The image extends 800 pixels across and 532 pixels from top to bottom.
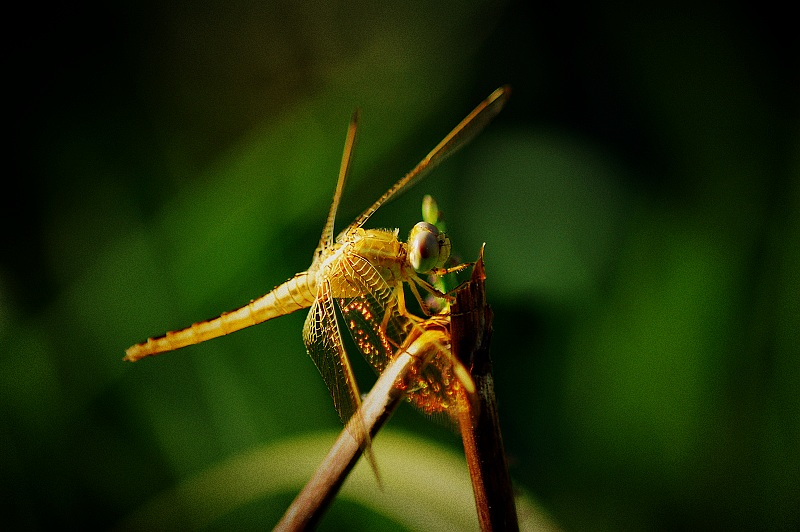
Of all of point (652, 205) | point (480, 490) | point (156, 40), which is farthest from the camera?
point (156, 40)

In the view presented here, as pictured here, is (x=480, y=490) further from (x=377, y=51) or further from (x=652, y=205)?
(x=377, y=51)

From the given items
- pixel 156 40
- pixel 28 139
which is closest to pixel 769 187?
pixel 156 40

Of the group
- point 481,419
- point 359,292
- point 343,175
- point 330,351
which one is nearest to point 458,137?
point 343,175

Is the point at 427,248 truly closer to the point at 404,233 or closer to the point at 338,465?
the point at 338,465

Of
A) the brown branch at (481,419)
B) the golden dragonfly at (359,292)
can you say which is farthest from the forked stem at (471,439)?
the golden dragonfly at (359,292)

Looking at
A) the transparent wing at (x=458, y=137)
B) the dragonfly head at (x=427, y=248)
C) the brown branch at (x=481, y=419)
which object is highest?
the transparent wing at (x=458, y=137)

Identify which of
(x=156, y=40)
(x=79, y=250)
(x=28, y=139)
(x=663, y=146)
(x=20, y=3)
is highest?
(x=20, y=3)

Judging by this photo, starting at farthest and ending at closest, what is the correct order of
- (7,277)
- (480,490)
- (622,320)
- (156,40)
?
(156,40) → (7,277) → (622,320) → (480,490)

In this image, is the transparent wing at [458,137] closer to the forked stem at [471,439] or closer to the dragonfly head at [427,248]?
the dragonfly head at [427,248]
